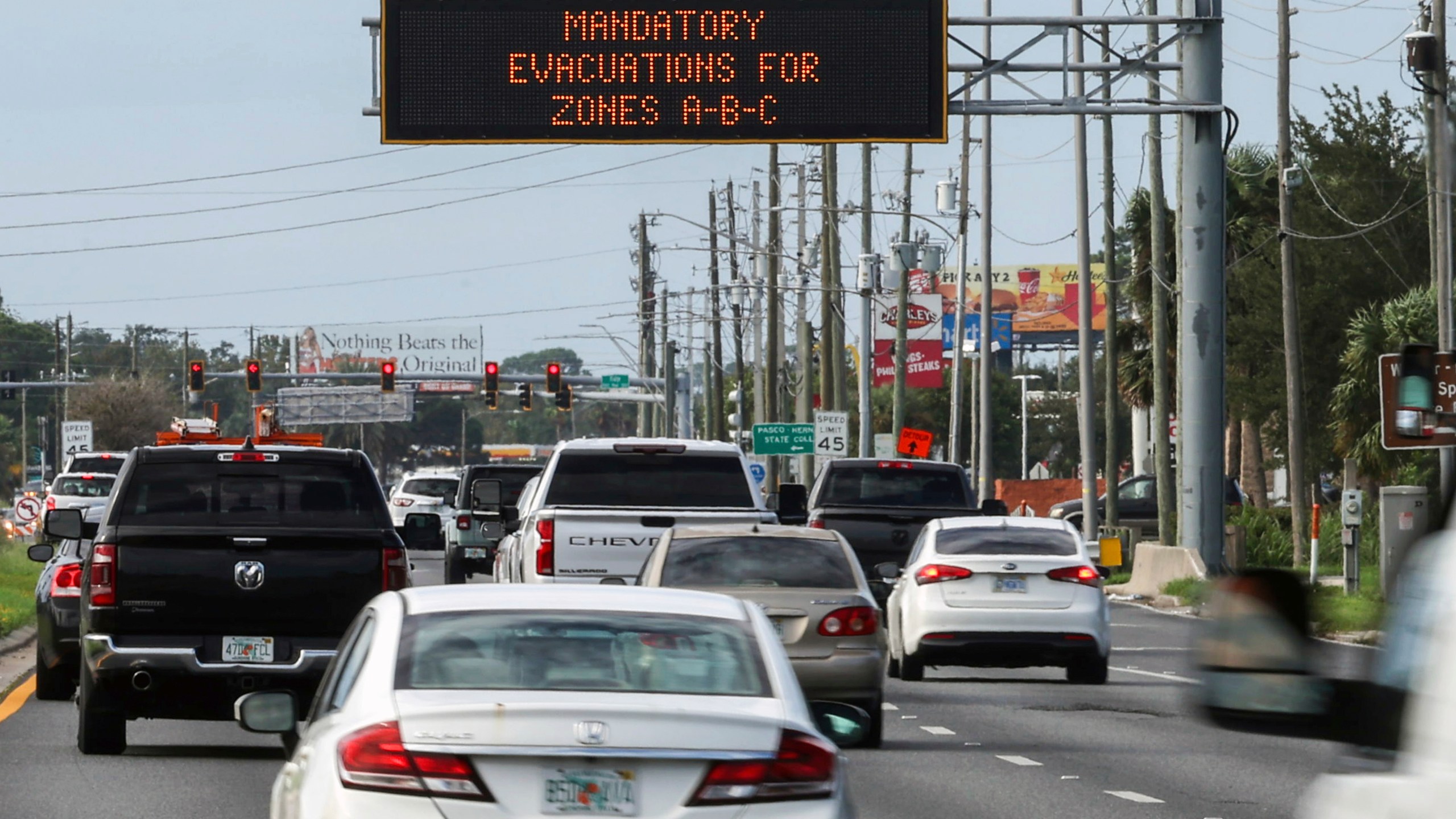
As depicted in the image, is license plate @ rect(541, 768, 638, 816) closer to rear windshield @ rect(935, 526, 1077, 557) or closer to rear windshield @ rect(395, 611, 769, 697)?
rear windshield @ rect(395, 611, 769, 697)

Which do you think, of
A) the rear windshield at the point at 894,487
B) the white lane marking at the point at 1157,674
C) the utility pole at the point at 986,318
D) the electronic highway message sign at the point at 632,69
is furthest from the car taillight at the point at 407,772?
the utility pole at the point at 986,318

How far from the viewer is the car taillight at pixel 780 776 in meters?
6.54

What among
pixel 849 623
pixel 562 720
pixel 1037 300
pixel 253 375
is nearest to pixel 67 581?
pixel 849 623

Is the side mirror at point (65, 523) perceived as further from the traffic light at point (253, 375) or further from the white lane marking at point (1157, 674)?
the traffic light at point (253, 375)

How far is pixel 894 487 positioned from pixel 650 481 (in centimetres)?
803

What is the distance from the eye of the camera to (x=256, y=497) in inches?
576

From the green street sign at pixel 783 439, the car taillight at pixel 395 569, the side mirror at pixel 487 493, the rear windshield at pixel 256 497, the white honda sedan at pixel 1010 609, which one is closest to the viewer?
the car taillight at pixel 395 569

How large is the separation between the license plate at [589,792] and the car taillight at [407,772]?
0.18 meters

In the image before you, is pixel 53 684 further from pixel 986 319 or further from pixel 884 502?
pixel 986 319

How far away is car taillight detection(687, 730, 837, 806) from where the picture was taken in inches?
258

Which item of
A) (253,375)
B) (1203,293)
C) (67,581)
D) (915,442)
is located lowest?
(67,581)

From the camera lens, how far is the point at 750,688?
708 cm

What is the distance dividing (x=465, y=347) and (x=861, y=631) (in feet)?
402

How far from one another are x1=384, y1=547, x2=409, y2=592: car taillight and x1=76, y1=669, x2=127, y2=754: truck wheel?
5.57 ft
